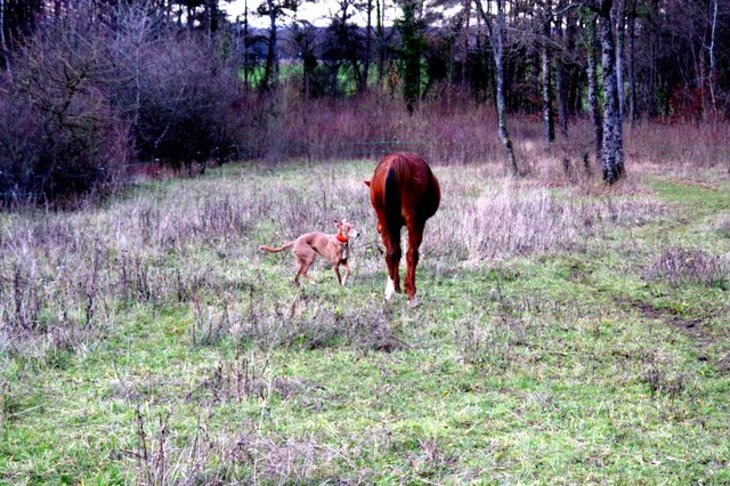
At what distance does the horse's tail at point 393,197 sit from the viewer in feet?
23.9

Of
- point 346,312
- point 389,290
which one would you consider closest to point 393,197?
point 389,290

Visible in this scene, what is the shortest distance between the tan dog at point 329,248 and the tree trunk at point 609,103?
35.8ft

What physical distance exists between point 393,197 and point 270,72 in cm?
3394

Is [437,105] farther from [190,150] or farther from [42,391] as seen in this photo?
[42,391]

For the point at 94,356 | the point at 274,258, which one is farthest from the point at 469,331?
the point at 274,258

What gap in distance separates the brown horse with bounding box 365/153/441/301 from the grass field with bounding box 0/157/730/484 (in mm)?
428

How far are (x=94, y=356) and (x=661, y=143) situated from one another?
2178 cm

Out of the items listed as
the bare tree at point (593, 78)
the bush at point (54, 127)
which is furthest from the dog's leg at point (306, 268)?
the bare tree at point (593, 78)

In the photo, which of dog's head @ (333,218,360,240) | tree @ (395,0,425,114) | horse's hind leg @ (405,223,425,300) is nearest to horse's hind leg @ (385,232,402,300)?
horse's hind leg @ (405,223,425,300)

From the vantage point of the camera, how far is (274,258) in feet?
31.6

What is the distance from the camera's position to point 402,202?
7.38 m

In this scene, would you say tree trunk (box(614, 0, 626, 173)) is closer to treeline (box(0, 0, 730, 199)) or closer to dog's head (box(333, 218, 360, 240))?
treeline (box(0, 0, 730, 199))

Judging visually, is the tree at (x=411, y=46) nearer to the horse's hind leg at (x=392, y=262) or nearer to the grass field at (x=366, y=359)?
the grass field at (x=366, y=359)

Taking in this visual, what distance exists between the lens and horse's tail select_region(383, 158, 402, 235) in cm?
729
